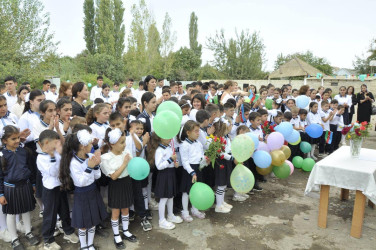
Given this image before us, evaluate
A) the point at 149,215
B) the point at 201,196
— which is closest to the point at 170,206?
the point at 149,215

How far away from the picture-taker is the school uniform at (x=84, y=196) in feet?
8.87

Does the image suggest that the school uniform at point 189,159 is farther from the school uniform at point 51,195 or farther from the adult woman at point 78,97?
the adult woman at point 78,97

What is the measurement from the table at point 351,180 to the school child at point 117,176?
96.1 inches

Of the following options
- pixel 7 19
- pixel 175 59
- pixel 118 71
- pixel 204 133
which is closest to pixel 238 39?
pixel 175 59

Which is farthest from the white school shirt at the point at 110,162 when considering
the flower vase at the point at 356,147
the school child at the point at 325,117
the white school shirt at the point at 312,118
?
the school child at the point at 325,117

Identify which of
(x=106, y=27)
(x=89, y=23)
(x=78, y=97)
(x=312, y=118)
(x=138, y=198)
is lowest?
(x=138, y=198)

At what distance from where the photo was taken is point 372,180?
3.23 meters

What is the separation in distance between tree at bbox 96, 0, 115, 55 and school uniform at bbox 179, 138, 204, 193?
25.8 m

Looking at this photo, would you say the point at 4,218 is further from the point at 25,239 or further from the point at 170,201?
the point at 170,201

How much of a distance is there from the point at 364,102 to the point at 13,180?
10.0m

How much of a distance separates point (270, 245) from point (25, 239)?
2960 mm

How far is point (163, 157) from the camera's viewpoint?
334cm

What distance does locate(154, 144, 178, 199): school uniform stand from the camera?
10.9 feet

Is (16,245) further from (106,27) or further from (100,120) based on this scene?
(106,27)
